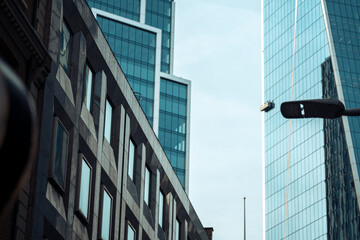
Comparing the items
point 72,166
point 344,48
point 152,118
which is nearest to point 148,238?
point 72,166

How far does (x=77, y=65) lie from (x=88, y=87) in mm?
2495

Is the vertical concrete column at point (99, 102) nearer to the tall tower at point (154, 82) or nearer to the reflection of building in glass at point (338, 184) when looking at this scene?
the tall tower at point (154, 82)

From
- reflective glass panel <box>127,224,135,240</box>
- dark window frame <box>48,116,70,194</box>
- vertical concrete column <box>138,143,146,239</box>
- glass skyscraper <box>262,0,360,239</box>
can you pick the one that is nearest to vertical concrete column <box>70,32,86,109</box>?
dark window frame <box>48,116,70,194</box>

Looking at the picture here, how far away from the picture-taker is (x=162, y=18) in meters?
184

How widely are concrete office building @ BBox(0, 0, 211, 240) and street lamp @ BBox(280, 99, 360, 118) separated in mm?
Answer: 13285

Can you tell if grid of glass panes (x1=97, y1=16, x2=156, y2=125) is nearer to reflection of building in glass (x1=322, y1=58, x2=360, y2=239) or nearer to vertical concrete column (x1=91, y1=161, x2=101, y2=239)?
reflection of building in glass (x1=322, y1=58, x2=360, y2=239)

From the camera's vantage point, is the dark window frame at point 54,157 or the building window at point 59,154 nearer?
the dark window frame at point 54,157

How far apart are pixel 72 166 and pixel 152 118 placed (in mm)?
129276

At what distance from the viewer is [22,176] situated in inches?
102

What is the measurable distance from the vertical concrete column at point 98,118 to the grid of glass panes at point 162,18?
14355cm

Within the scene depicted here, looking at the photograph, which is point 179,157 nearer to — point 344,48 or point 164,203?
point 344,48

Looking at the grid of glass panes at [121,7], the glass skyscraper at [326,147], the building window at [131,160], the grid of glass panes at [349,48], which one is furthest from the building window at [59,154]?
the grid of glass panes at [121,7]

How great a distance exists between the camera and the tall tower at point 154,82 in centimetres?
16112

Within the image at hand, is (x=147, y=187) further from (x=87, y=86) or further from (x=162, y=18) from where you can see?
(x=162, y=18)
